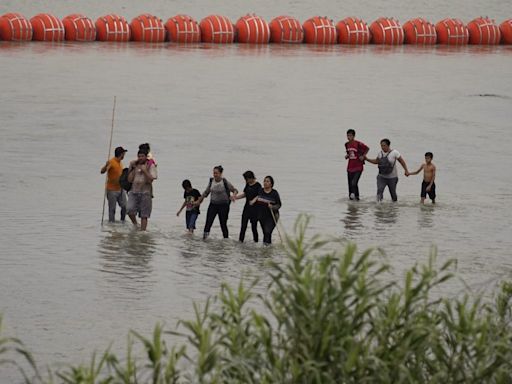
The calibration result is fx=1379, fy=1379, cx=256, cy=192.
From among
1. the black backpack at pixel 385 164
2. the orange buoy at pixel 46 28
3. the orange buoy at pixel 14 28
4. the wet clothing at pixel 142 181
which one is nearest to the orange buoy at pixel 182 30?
the orange buoy at pixel 46 28

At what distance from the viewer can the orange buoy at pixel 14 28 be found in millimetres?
54656

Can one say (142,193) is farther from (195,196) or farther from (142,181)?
(195,196)

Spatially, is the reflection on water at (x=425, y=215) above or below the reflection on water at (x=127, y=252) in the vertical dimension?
above

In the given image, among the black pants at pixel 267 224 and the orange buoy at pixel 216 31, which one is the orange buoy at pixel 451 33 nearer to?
the orange buoy at pixel 216 31

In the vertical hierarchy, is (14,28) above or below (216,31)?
below

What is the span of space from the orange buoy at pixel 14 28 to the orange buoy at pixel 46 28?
1.20ft

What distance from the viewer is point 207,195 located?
2219cm

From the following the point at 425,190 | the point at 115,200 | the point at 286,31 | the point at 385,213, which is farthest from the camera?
the point at 286,31

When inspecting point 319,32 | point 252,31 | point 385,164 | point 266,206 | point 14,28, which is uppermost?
point 319,32

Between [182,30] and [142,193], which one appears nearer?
[142,193]

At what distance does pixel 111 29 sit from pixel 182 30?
304 centimetres

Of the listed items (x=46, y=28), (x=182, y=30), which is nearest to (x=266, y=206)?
(x=46, y=28)

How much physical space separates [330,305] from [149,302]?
8414 millimetres

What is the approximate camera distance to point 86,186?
2884cm
